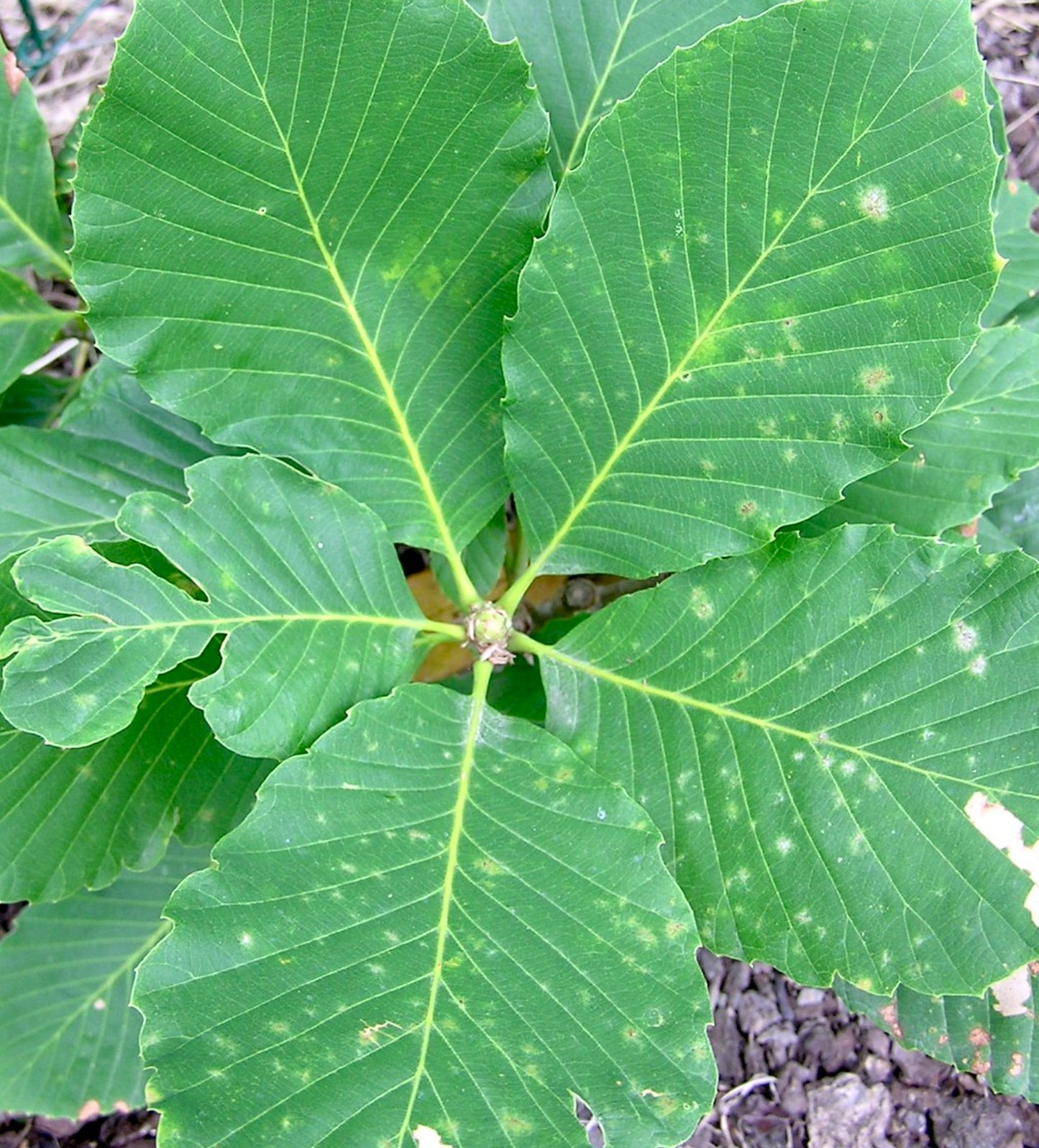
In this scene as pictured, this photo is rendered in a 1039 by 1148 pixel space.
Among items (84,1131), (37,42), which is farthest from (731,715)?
(37,42)

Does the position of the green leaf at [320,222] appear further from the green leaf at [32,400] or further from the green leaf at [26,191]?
the green leaf at [32,400]

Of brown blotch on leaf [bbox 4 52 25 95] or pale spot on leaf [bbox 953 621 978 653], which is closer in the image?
pale spot on leaf [bbox 953 621 978 653]

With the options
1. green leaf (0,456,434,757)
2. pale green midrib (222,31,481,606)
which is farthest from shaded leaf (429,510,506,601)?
green leaf (0,456,434,757)

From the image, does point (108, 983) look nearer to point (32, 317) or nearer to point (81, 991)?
point (81, 991)

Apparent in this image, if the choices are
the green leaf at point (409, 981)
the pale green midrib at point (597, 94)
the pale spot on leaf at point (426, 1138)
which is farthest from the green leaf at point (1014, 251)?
the pale spot on leaf at point (426, 1138)

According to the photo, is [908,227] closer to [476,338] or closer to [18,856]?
[476,338]

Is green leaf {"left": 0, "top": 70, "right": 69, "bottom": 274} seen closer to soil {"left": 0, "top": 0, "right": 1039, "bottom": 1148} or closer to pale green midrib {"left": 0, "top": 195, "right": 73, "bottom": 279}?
pale green midrib {"left": 0, "top": 195, "right": 73, "bottom": 279}
